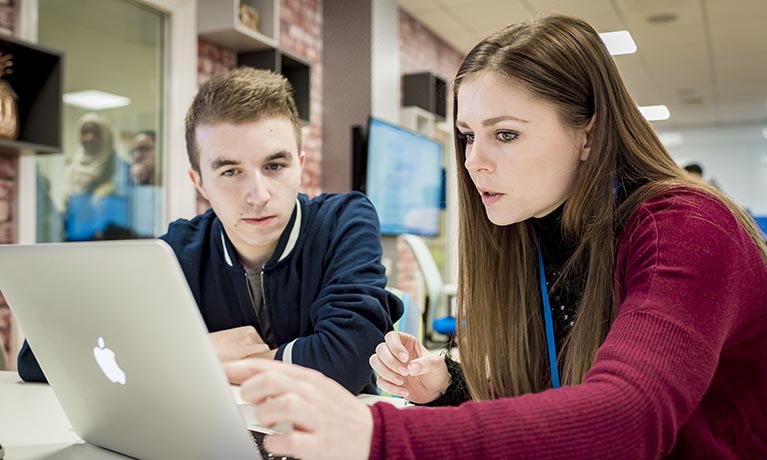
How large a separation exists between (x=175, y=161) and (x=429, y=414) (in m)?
3.07

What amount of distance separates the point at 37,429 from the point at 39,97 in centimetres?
179

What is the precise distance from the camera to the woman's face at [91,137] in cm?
292

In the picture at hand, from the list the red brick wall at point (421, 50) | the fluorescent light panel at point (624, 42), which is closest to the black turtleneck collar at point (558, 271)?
the red brick wall at point (421, 50)

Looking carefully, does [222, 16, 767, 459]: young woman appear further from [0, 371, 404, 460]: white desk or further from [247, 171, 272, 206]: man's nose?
[247, 171, 272, 206]: man's nose

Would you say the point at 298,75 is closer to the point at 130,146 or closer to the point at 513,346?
the point at 130,146

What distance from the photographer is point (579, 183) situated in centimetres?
96

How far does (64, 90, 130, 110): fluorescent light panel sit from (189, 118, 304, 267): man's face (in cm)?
162

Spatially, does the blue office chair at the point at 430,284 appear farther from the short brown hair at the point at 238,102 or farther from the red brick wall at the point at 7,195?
the short brown hair at the point at 238,102

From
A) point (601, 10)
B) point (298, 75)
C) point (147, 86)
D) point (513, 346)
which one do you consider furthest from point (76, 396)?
point (601, 10)

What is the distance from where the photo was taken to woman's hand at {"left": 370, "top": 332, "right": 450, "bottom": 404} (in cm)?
101

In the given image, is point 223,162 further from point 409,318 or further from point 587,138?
point 587,138

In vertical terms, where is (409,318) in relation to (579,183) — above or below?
below

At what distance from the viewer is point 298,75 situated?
4012 millimetres

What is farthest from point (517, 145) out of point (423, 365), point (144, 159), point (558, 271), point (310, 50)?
point (310, 50)
